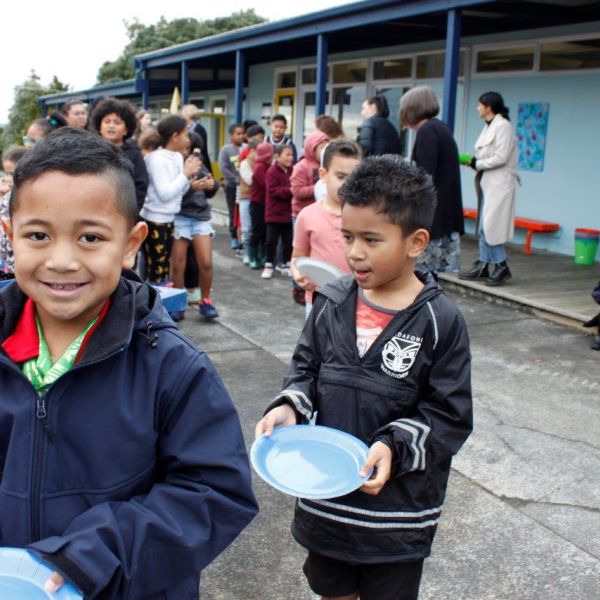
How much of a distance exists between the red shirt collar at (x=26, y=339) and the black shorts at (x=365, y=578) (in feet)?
3.71

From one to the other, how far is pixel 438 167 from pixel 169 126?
7.79 ft

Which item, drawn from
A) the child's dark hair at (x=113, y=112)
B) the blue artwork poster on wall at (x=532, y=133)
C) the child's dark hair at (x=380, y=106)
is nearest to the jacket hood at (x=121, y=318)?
the child's dark hair at (x=113, y=112)

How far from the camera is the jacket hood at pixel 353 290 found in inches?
87.4

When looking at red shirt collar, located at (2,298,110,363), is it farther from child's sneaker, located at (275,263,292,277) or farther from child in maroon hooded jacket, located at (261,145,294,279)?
child's sneaker, located at (275,263,292,277)

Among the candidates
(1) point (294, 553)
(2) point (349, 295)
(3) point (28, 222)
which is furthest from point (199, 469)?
(1) point (294, 553)

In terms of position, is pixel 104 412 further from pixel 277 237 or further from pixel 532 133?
pixel 532 133

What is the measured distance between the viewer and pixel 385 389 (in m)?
2.16

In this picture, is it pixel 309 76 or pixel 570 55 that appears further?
pixel 309 76

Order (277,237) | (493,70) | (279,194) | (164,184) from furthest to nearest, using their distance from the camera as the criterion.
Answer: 1. (493,70)
2. (277,237)
3. (279,194)
4. (164,184)

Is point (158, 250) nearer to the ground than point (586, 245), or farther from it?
farther from it

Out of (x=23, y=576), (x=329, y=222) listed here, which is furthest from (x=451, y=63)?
(x=23, y=576)

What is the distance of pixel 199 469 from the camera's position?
1488 millimetres

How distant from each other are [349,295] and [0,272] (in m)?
2.90

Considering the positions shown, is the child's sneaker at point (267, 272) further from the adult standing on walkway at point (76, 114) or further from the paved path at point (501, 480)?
the adult standing on walkway at point (76, 114)
